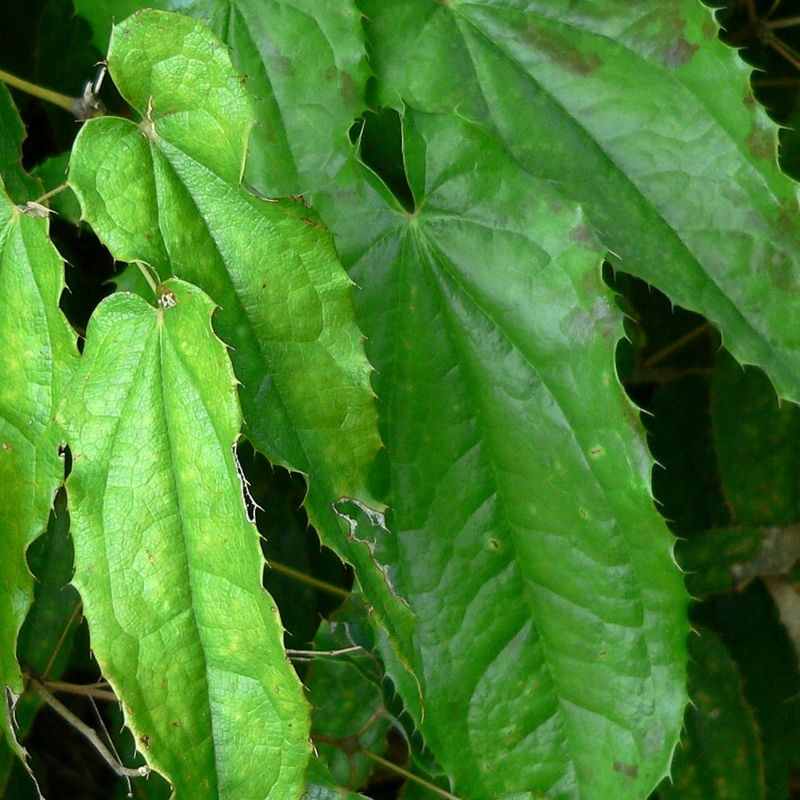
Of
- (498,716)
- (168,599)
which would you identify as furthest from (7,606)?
(498,716)

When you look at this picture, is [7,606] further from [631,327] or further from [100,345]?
[631,327]

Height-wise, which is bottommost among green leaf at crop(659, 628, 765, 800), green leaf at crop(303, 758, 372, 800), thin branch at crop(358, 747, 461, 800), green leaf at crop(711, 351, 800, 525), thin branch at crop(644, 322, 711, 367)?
green leaf at crop(659, 628, 765, 800)

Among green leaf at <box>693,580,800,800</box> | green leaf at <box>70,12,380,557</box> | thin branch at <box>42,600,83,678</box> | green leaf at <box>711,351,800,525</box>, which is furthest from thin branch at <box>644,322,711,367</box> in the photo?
thin branch at <box>42,600,83,678</box>

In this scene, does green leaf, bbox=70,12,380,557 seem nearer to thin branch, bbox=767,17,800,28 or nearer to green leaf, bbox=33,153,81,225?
green leaf, bbox=33,153,81,225

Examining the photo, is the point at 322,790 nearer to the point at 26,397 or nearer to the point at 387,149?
the point at 26,397

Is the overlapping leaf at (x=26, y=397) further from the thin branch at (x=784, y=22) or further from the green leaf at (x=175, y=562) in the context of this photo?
the thin branch at (x=784, y=22)

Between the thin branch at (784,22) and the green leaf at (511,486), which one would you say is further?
the thin branch at (784,22)

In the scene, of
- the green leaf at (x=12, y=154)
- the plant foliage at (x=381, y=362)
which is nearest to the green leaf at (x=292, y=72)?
the plant foliage at (x=381, y=362)
